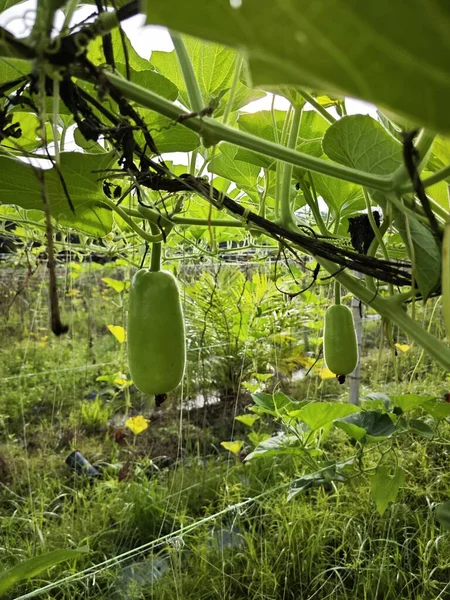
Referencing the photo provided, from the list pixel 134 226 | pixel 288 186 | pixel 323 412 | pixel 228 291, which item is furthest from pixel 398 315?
pixel 228 291

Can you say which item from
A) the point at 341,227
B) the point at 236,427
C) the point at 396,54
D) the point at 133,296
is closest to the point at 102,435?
the point at 236,427

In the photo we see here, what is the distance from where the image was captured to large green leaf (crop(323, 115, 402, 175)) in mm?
414

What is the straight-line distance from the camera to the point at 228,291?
2879 mm

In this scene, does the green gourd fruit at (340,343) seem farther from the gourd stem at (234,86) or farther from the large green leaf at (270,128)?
the gourd stem at (234,86)

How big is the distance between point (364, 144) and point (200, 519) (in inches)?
71.5

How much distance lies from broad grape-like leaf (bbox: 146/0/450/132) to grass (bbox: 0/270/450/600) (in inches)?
59.0

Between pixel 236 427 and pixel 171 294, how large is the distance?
7.66ft

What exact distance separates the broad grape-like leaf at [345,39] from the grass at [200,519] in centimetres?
150

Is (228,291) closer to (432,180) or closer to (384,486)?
(384,486)

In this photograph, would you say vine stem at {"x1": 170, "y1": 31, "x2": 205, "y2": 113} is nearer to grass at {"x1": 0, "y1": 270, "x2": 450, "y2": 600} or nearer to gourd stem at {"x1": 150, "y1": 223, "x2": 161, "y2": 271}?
gourd stem at {"x1": 150, "y1": 223, "x2": 161, "y2": 271}

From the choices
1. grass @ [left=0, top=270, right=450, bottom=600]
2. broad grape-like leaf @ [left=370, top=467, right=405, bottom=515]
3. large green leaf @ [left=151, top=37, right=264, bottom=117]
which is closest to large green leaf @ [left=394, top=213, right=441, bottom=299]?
large green leaf @ [left=151, top=37, right=264, bottom=117]

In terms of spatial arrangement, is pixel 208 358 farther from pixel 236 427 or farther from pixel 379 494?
pixel 379 494

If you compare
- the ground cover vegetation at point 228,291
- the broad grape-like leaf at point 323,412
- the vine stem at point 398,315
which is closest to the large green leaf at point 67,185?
the ground cover vegetation at point 228,291

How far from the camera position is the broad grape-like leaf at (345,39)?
0.41 feet
